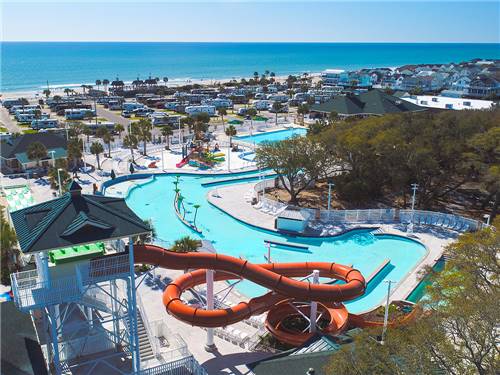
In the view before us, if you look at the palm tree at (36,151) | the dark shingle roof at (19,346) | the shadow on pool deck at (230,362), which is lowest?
the shadow on pool deck at (230,362)

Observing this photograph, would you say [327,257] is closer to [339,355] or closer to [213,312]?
[213,312]

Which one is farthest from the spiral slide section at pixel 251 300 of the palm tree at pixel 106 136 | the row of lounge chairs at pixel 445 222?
the palm tree at pixel 106 136

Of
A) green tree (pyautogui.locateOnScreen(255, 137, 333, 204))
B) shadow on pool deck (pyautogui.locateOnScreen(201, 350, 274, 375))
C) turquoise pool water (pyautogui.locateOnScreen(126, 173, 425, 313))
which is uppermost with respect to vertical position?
green tree (pyautogui.locateOnScreen(255, 137, 333, 204))

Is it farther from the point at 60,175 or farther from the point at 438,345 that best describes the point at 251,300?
the point at 60,175

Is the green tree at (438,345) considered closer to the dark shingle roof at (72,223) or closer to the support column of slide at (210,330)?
the dark shingle roof at (72,223)

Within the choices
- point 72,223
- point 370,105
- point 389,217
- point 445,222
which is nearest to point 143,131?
point 389,217

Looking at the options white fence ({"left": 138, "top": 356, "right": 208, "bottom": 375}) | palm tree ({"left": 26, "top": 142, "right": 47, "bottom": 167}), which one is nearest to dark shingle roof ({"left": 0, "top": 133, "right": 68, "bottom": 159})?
palm tree ({"left": 26, "top": 142, "right": 47, "bottom": 167})

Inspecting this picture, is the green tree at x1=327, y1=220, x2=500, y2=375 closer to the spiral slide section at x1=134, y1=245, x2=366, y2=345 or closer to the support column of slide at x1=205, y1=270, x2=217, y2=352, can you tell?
the spiral slide section at x1=134, y1=245, x2=366, y2=345
